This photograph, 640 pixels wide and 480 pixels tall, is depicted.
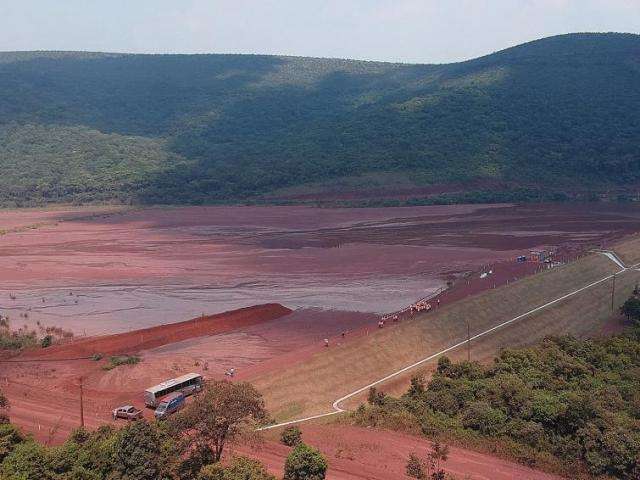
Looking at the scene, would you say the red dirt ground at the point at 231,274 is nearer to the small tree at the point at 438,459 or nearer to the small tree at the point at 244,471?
the small tree at the point at 438,459

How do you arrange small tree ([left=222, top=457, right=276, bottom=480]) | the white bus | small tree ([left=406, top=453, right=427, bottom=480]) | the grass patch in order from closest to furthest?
small tree ([left=222, top=457, right=276, bottom=480]) < small tree ([left=406, top=453, right=427, bottom=480]) < the white bus < the grass patch

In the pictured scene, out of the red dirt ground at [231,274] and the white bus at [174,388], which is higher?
the white bus at [174,388]

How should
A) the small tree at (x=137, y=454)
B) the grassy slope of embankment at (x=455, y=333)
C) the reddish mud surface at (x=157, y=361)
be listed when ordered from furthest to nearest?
the grassy slope of embankment at (x=455, y=333), the reddish mud surface at (x=157, y=361), the small tree at (x=137, y=454)

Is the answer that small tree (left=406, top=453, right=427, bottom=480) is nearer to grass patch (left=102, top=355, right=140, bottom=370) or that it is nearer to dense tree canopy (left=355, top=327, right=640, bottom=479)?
dense tree canopy (left=355, top=327, right=640, bottom=479)

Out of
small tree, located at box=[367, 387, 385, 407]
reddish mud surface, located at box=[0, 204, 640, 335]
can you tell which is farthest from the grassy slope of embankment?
reddish mud surface, located at box=[0, 204, 640, 335]

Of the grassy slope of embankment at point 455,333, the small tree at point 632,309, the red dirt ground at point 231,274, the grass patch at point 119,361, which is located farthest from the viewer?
the small tree at point 632,309

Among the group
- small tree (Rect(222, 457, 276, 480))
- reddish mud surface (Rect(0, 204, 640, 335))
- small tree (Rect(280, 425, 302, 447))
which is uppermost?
small tree (Rect(222, 457, 276, 480))

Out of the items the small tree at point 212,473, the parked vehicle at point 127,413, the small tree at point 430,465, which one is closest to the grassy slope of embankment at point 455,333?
the parked vehicle at point 127,413
